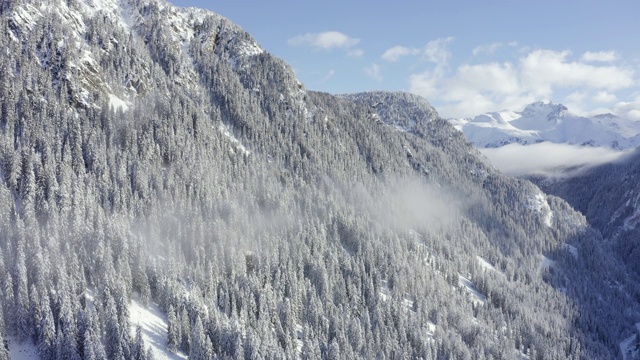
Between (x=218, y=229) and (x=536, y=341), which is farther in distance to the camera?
(x=536, y=341)

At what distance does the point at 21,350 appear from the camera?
88.8m

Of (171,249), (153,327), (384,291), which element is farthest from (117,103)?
(384,291)

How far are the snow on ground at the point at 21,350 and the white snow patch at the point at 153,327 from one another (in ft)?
60.3

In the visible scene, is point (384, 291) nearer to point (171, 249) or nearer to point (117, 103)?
point (171, 249)

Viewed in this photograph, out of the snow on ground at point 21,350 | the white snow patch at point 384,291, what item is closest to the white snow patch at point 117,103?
the snow on ground at point 21,350

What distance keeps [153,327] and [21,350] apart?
25922mm

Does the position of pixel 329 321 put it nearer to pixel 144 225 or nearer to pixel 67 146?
pixel 144 225

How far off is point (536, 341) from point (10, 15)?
231 m

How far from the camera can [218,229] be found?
5763 inches

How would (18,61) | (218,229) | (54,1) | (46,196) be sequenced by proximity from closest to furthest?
1. (46,196)
2. (218,229)
3. (18,61)
4. (54,1)

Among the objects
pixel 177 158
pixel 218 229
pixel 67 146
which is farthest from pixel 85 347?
pixel 177 158

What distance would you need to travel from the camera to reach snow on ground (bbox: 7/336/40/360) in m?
87.3

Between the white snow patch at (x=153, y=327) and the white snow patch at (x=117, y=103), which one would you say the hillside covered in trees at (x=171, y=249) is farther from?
the white snow patch at (x=153, y=327)

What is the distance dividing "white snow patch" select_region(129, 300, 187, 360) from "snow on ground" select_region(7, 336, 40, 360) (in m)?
18.4
